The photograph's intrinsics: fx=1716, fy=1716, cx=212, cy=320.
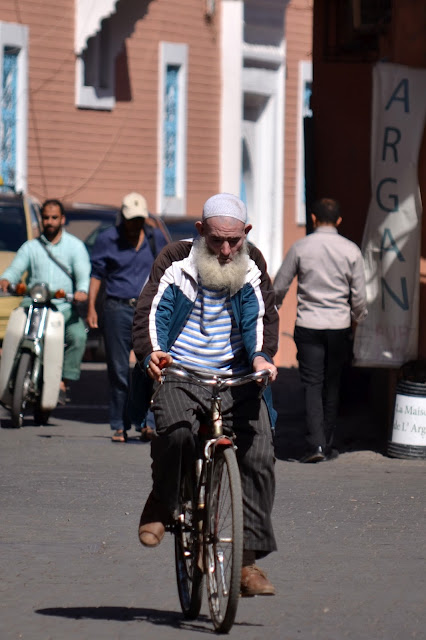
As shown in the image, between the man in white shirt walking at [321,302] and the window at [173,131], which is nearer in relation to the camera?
the man in white shirt walking at [321,302]

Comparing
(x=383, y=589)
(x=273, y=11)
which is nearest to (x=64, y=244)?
(x=383, y=589)

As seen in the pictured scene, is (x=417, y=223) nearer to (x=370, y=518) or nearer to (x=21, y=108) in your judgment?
(x=370, y=518)

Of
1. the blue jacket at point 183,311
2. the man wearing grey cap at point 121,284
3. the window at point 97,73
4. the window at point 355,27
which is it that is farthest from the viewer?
the window at point 97,73

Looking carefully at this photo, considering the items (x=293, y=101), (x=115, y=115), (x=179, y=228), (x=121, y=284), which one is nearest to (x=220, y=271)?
(x=121, y=284)

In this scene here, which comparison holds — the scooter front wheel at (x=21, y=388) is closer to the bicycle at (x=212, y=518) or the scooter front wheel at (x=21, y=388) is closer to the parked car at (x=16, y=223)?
the parked car at (x=16, y=223)

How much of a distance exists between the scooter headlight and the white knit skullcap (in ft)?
23.3

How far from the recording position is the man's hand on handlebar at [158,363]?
6.91 meters

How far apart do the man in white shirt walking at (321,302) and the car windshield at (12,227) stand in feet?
16.9

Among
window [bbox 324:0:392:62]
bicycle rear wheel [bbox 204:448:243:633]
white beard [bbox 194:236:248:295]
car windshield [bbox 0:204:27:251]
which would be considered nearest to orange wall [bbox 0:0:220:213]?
car windshield [bbox 0:204:27:251]

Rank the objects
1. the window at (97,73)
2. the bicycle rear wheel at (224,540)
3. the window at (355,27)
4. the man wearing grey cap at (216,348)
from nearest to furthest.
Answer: the bicycle rear wheel at (224,540) → the man wearing grey cap at (216,348) → the window at (355,27) → the window at (97,73)

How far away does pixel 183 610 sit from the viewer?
7.07m

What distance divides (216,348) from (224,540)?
894mm

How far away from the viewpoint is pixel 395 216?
1253 cm

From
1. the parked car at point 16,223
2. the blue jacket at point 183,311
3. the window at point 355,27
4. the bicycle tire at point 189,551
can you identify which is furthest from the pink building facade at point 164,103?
the bicycle tire at point 189,551
